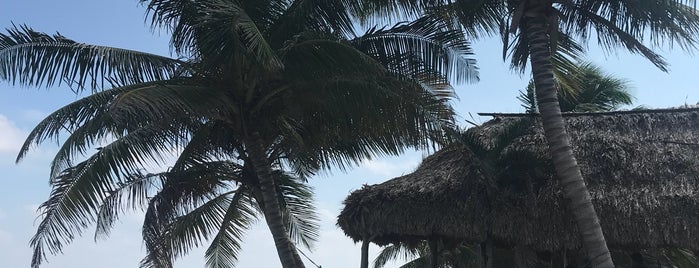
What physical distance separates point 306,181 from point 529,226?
16.1ft

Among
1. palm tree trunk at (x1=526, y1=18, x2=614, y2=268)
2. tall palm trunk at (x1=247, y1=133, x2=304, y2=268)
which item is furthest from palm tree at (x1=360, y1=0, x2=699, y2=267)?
tall palm trunk at (x1=247, y1=133, x2=304, y2=268)

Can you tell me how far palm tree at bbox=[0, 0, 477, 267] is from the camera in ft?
36.4

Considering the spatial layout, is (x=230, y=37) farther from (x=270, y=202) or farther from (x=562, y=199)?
(x=562, y=199)

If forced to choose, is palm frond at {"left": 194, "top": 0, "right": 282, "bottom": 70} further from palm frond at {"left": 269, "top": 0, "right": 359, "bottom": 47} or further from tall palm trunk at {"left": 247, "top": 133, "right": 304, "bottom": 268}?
tall palm trunk at {"left": 247, "top": 133, "right": 304, "bottom": 268}

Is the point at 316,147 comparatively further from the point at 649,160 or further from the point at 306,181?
the point at 649,160

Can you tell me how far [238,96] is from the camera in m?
12.4

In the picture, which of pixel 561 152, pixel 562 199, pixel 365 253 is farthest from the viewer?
pixel 365 253

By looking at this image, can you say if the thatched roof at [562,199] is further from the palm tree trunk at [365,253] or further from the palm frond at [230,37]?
the palm frond at [230,37]

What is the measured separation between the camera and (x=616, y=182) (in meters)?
12.2

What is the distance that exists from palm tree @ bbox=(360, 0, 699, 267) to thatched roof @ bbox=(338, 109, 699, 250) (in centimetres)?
169

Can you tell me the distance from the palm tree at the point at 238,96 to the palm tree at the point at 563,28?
1.53 feet

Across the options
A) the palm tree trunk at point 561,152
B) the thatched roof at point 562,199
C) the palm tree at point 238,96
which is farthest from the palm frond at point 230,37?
the thatched roof at point 562,199

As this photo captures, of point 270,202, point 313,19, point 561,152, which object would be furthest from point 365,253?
point 561,152

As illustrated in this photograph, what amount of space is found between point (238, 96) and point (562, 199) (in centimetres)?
481
